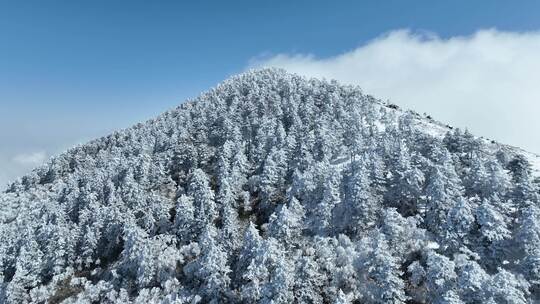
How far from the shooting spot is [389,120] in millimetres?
150750

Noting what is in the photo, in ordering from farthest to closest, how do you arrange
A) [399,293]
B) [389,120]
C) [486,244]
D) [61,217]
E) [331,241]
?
1. [389,120]
2. [61,217]
3. [331,241]
4. [486,244]
5. [399,293]

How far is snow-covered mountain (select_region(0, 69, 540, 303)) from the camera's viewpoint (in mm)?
56719

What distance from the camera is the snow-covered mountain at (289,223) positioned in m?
56.7

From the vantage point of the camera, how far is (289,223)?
70062 mm

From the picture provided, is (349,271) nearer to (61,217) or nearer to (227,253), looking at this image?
(227,253)

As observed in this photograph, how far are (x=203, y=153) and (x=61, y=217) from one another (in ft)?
130

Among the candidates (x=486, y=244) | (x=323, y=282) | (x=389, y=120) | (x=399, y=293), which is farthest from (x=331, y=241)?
(x=389, y=120)

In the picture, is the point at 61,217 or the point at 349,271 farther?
the point at 61,217

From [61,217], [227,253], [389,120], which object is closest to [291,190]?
[227,253]

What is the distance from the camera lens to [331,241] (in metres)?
67.4

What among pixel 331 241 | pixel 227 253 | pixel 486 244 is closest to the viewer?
pixel 486 244

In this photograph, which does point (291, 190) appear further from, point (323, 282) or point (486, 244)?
point (486, 244)

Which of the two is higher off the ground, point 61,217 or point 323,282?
point 61,217

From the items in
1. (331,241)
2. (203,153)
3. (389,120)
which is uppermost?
(389,120)
